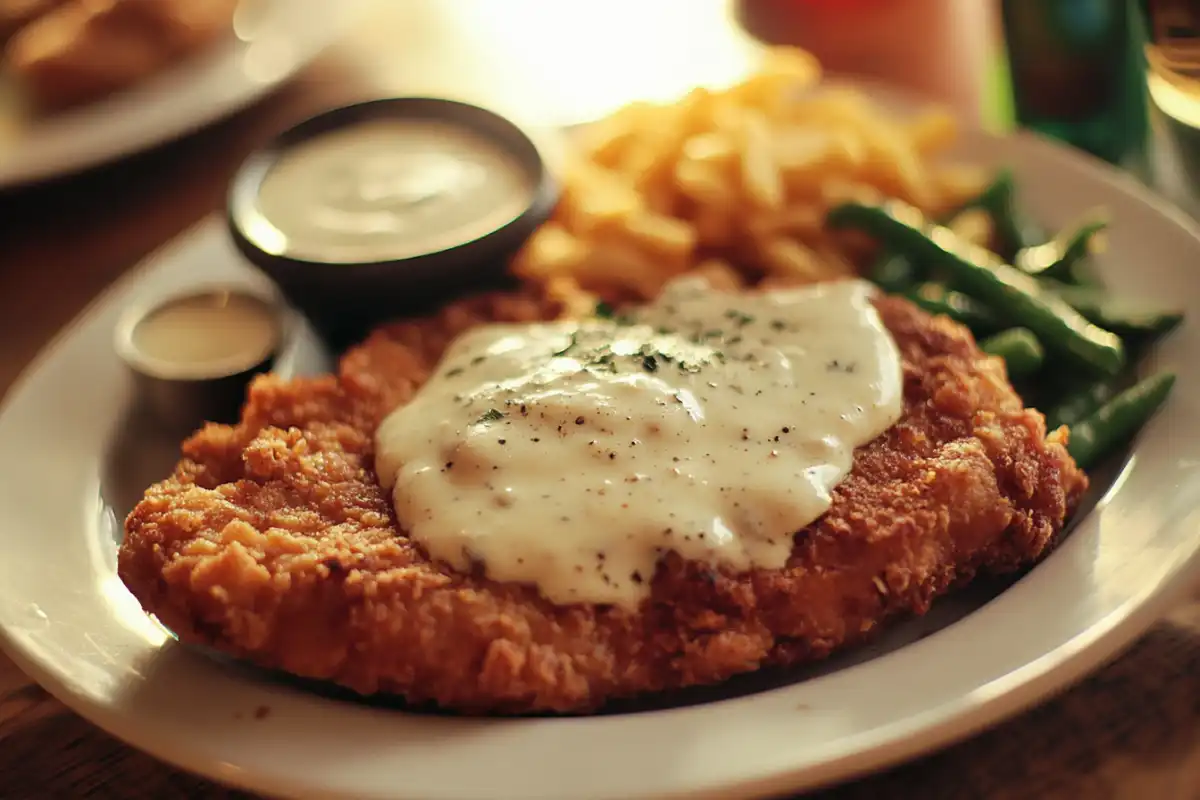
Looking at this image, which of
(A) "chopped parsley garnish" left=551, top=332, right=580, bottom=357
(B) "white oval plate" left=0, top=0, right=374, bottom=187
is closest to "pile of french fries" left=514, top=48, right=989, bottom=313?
(A) "chopped parsley garnish" left=551, top=332, right=580, bottom=357

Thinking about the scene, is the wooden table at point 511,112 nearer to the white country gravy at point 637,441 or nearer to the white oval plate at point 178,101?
the white oval plate at point 178,101

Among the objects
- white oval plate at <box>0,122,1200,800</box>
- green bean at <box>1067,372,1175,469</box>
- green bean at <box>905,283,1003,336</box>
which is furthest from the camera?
green bean at <box>905,283,1003,336</box>

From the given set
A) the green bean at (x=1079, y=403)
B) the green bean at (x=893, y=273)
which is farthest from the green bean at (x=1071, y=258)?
the green bean at (x=1079, y=403)

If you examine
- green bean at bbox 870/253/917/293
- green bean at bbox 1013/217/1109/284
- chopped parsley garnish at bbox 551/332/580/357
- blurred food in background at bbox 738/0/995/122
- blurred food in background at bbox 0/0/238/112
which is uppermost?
blurred food in background at bbox 0/0/238/112

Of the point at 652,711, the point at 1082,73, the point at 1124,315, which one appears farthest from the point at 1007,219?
the point at 652,711

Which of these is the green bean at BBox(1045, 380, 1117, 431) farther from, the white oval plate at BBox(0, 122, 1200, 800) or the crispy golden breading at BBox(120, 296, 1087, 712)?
the crispy golden breading at BBox(120, 296, 1087, 712)
